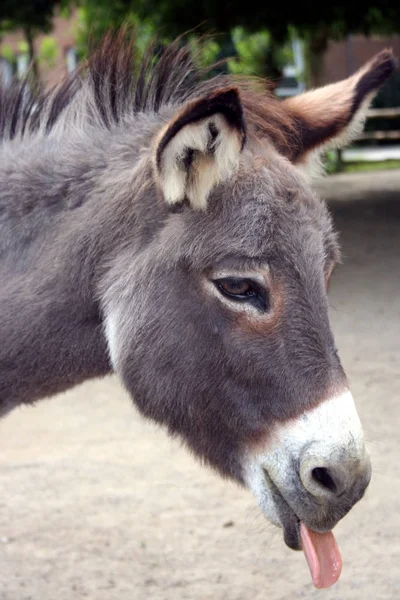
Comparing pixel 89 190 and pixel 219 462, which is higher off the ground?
pixel 89 190

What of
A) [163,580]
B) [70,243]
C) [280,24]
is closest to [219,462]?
[70,243]

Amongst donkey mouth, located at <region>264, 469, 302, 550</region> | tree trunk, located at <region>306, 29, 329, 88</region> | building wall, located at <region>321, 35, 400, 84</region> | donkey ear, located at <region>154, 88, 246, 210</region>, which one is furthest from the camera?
building wall, located at <region>321, 35, 400, 84</region>

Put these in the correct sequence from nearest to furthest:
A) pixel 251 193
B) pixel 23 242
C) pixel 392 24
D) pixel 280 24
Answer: pixel 251 193
pixel 23 242
pixel 280 24
pixel 392 24

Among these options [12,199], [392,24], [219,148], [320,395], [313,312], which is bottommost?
[392,24]

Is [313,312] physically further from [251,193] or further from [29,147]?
[29,147]

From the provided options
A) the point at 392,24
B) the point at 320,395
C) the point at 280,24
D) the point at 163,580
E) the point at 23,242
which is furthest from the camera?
the point at 392,24

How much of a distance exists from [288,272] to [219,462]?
28.1 inches

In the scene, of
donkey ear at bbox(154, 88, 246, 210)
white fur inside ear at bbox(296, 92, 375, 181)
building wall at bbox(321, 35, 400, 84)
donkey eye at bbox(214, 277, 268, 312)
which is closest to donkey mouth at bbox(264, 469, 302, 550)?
donkey eye at bbox(214, 277, 268, 312)

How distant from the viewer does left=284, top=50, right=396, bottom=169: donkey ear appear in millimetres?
3324

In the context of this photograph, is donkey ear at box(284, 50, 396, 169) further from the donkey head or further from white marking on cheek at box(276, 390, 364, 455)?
white marking on cheek at box(276, 390, 364, 455)

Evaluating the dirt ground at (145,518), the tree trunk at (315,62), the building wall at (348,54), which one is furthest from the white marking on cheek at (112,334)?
the building wall at (348,54)

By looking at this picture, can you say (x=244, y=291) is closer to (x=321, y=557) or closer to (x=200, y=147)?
(x=200, y=147)

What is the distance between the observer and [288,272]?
2.70 meters

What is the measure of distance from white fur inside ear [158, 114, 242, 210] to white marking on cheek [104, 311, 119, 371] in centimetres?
44
